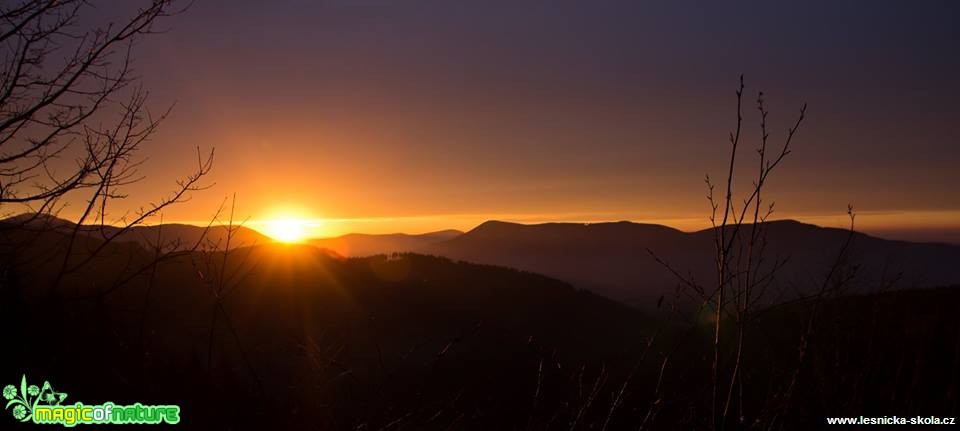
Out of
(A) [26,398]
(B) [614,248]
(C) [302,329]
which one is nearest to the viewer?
(A) [26,398]

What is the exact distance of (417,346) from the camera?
287cm

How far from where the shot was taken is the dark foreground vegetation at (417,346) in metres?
2.98

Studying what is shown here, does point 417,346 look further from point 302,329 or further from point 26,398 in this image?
point 302,329

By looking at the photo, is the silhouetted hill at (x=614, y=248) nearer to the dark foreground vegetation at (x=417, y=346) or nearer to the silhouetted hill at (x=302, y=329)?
the silhouetted hill at (x=302, y=329)

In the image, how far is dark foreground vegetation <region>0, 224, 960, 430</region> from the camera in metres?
2.98

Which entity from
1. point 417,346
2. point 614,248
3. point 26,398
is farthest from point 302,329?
point 614,248

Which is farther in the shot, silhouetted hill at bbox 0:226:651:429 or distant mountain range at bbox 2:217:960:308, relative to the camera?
distant mountain range at bbox 2:217:960:308

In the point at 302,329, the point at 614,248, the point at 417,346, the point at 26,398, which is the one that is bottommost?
the point at 302,329

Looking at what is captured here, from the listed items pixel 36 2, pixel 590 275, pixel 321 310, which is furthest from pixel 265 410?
pixel 590 275

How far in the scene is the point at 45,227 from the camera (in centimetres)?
368

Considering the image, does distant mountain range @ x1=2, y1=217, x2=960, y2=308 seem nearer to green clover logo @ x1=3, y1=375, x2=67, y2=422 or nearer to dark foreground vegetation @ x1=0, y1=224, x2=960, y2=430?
dark foreground vegetation @ x1=0, y1=224, x2=960, y2=430

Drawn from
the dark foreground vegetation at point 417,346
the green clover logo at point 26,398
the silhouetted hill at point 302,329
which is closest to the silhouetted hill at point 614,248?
the silhouetted hill at point 302,329

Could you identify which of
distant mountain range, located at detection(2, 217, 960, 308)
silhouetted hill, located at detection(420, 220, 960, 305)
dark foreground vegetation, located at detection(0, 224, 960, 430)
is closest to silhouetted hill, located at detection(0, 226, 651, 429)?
dark foreground vegetation, located at detection(0, 224, 960, 430)

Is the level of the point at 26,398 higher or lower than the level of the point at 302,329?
higher
